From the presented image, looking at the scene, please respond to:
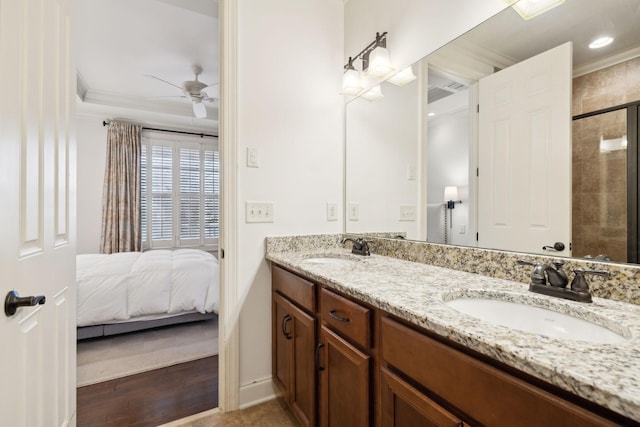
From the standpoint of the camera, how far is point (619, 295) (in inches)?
33.2

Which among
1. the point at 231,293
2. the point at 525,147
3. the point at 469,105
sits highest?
the point at 469,105

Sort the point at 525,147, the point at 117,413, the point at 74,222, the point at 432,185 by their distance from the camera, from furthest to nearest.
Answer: the point at 117,413 < the point at 432,185 < the point at 74,222 < the point at 525,147

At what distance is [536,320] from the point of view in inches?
33.7

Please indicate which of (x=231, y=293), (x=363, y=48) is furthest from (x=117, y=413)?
(x=363, y=48)

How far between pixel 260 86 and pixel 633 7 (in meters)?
1.58

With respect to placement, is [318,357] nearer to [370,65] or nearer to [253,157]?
[253,157]

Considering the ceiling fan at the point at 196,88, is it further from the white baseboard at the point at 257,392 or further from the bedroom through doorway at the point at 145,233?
the white baseboard at the point at 257,392

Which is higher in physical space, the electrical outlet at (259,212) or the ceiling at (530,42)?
the ceiling at (530,42)

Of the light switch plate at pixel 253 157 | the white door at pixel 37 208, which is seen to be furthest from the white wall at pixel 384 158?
the white door at pixel 37 208

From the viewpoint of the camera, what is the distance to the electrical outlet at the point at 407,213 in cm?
168

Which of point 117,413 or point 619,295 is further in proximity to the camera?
point 117,413

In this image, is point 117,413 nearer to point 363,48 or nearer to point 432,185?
point 432,185

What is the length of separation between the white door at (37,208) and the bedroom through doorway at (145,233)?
2.23 feet

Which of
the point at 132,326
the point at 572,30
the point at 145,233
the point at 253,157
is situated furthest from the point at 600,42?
the point at 145,233
